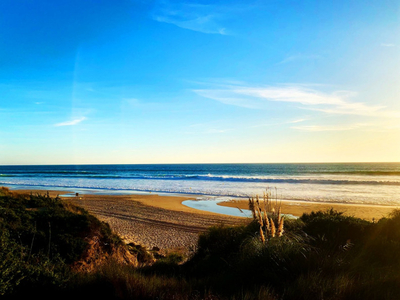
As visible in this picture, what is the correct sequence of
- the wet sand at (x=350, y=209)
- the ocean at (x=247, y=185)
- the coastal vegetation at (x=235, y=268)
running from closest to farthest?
the coastal vegetation at (x=235, y=268) → the wet sand at (x=350, y=209) → the ocean at (x=247, y=185)

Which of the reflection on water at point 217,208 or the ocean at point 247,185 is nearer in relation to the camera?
the reflection on water at point 217,208

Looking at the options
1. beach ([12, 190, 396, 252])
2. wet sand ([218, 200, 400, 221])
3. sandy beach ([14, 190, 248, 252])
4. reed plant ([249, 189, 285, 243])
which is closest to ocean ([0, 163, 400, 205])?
reed plant ([249, 189, 285, 243])

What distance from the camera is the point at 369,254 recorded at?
220 inches

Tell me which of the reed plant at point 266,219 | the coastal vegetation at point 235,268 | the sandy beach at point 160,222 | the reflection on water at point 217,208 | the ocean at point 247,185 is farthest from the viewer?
the ocean at point 247,185

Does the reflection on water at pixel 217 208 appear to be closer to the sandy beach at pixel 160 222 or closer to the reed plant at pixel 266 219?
the sandy beach at pixel 160 222

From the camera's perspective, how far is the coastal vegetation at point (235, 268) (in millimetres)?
3762

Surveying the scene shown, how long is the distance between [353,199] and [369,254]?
68.6 feet

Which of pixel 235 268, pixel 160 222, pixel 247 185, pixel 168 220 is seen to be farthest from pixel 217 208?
pixel 247 185

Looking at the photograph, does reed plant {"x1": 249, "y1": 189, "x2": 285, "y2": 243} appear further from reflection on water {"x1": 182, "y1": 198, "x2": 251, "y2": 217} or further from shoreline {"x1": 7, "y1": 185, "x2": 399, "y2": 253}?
reflection on water {"x1": 182, "y1": 198, "x2": 251, "y2": 217}

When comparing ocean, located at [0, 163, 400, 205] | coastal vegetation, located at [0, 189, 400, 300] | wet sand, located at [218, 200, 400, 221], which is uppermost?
coastal vegetation, located at [0, 189, 400, 300]

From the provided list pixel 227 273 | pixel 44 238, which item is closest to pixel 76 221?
pixel 44 238

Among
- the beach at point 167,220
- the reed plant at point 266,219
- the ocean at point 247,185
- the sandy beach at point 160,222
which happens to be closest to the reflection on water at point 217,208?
the beach at point 167,220

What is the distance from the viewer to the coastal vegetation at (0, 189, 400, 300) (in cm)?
376

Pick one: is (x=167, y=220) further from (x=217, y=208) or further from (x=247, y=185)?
(x=247, y=185)
